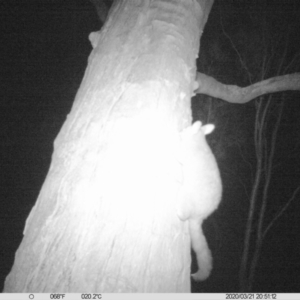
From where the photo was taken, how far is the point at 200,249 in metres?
2.34

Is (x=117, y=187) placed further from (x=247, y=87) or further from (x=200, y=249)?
(x=247, y=87)

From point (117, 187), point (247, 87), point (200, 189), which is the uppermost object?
point (247, 87)

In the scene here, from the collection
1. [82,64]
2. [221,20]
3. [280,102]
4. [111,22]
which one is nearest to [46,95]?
[82,64]

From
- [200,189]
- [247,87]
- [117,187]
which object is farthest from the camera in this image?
[247,87]

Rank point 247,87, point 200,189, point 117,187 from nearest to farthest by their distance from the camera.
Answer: point 117,187
point 200,189
point 247,87

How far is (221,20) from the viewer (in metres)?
10.0

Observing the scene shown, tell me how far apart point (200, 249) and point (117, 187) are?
5.08 feet

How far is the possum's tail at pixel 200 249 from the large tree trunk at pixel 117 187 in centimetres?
103

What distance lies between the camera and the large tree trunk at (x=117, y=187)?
104 centimetres

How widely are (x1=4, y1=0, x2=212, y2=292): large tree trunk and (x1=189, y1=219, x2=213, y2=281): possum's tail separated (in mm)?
1031

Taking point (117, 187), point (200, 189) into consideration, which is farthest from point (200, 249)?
Answer: point (117, 187)

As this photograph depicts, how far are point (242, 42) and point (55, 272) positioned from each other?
10975 mm

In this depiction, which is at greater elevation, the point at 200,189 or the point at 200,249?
the point at 200,189

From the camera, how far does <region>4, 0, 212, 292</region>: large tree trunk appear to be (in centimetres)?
104
